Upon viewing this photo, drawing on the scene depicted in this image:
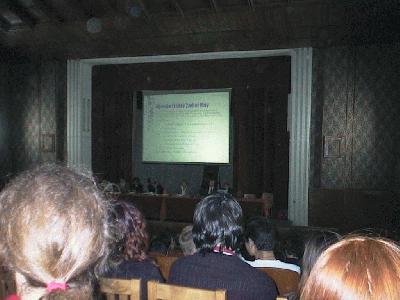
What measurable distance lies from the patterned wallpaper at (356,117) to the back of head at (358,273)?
6040 millimetres

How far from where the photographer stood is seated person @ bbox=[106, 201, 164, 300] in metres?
1.88

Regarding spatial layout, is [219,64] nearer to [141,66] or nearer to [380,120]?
[141,66]

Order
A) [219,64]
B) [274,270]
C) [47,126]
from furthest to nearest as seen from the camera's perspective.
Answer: [47,126], [219,64], [274,270]

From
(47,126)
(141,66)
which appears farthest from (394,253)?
(47,126)

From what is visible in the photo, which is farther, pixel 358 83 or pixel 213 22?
pixel 358 83

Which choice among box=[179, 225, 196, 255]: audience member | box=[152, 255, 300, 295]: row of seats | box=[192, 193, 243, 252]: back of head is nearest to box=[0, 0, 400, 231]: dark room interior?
box=[179, 225, 196, 255]: audience member

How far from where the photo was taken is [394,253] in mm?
775

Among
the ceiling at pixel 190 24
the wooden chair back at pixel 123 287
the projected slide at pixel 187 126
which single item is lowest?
the wooden chair back at pixel 123 287

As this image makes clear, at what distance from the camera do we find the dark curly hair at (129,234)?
75.6 inches

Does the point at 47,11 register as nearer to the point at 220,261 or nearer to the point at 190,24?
the point at 190,24

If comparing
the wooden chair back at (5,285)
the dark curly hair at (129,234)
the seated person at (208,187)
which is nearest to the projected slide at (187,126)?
the seated person at (208,187)

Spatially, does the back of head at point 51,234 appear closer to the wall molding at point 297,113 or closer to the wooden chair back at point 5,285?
the wooden chair back at point 5,285

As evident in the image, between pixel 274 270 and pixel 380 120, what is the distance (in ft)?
16.5

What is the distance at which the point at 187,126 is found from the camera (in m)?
8.23
